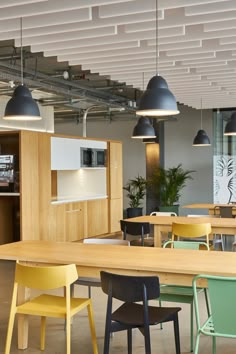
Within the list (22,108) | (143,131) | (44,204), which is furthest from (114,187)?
(22,108)

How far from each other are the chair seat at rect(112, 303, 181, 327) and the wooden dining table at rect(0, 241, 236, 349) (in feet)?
0.80

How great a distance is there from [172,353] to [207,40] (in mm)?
3564

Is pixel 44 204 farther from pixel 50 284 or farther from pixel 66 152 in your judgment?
pixel 50 284

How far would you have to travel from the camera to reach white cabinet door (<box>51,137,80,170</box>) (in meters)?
8.38

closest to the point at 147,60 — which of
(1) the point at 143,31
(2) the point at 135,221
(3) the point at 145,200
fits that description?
(1) the point at 143,31

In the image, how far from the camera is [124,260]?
3.52 m

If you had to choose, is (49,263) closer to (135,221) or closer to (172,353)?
(172,353)

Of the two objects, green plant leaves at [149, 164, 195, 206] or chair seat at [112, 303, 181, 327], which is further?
green plant leaves at [149, 164, 195, 206]

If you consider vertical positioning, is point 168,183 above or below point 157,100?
below

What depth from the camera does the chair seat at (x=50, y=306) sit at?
10.9 feet

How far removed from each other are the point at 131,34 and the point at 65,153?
153 inches

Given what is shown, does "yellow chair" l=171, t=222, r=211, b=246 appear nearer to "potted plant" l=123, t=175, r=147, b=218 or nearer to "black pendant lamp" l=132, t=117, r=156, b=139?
"black pendant lamp" l=132, t=117, r=156, b=139

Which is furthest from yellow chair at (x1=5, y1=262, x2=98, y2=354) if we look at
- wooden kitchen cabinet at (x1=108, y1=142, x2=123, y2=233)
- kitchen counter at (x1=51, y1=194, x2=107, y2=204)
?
wooden kitchen cabinet at (x1=108, y1=142, x2=123, y2=233)

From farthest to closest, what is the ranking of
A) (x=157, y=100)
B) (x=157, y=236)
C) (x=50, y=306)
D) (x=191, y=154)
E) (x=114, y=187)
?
1. (x=191, y=154)
2. (x=114, y=187)
3. (x=157, y=236)
4. (x=157, y=100)
5. (x=50, y=306)
